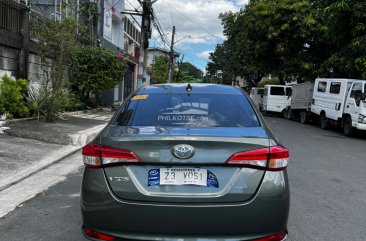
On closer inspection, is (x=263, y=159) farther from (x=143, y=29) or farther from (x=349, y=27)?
(x=143, y=29)

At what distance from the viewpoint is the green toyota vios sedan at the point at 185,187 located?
3.33 m

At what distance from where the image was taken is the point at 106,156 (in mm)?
3502

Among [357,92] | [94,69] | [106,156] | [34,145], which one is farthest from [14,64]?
[357,92]

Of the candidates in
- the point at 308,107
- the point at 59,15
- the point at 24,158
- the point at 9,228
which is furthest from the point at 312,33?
the point at 9,228

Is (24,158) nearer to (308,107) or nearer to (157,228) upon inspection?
(157,228)

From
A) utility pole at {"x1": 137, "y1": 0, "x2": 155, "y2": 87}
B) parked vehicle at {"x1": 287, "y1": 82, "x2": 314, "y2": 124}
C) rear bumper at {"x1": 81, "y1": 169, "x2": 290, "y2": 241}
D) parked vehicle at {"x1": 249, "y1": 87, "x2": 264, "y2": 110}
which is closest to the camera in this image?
rear bumper at {"x1": 81, "y1": 169, "x2": 290, "y2": 241}

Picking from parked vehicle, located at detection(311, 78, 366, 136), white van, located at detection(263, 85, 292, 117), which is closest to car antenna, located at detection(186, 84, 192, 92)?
parked vehicle, located at detection(311, 78, 366, 136)

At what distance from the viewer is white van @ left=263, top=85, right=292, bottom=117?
100.0ft

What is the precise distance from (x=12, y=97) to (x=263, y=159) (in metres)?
10.2

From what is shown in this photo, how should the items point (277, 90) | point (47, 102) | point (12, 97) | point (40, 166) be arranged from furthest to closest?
point (277, 90) < point (47, 102) < point (12, 97) < point (40, 166)

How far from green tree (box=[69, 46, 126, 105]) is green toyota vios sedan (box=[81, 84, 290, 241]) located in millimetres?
15942

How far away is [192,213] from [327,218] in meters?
2.86

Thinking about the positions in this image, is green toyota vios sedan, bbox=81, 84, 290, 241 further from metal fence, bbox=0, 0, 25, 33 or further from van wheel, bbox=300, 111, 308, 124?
van wheel, bbox=300, 111, 308, 124

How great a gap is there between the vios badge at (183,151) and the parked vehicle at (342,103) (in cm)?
1461
